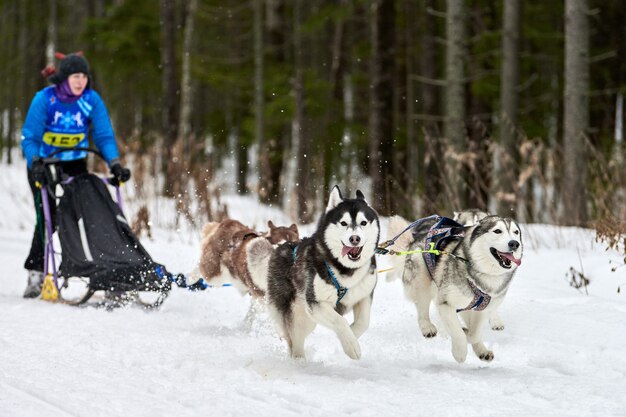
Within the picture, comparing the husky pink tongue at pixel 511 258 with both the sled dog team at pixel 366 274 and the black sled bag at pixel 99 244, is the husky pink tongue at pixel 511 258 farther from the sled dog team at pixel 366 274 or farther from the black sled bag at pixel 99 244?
the black sled bag at pixel 99 244

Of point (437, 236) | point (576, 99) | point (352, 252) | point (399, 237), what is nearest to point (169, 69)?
point (576, 99)

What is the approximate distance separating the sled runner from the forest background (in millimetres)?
2659

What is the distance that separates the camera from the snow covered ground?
351cm

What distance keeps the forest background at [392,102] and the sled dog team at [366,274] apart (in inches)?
97.9

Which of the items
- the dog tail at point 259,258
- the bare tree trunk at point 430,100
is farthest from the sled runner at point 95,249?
the bare tree trunk at point 430,100

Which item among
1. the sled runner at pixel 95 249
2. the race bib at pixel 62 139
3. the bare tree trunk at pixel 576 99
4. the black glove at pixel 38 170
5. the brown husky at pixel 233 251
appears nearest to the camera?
the brown husky at pixel 233 251

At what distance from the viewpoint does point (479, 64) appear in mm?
17953

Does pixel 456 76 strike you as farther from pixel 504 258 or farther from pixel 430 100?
pixel 504 258

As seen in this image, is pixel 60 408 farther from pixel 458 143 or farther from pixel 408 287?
pixel 458 143

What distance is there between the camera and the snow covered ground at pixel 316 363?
3.51 m

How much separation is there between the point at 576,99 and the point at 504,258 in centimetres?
607

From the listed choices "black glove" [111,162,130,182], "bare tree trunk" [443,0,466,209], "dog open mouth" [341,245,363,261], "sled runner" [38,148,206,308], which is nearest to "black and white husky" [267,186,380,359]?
"dog open mouth" [341,245,363,261]

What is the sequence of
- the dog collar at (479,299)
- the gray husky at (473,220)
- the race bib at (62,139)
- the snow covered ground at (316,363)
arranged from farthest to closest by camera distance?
1. the race bib at (62,139)
2. the gray husky at (473,220)
3. the dog collar at (479,299)
4. the snow covered ground at (316,363)

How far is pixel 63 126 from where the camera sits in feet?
22.1
